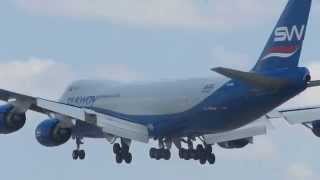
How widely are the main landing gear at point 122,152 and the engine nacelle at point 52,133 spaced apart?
4.08 meters

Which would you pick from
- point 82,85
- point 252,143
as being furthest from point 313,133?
point 82,85

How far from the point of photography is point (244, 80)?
120 m

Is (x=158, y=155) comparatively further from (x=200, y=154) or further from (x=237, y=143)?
(x=237, y=143)

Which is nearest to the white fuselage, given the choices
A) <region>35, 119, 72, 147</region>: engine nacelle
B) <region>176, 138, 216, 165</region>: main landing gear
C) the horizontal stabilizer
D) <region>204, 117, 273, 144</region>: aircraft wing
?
<region>176, 138, 216, 165</region>: main landing gear

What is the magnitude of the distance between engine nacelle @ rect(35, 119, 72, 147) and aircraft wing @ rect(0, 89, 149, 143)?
749 millimetres

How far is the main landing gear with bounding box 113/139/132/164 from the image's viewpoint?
422 ft

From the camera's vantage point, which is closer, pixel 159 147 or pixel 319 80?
pixel 319 80

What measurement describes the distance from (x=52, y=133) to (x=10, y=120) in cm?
307

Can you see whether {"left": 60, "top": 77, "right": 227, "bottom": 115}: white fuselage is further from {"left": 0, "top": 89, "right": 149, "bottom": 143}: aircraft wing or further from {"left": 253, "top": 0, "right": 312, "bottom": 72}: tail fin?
{"left": 253, "top": 0, "right": 312, "bottom": 72}: tail fin

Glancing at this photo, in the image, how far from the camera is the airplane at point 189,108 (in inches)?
4734

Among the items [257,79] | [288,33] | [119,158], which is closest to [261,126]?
[119,158]

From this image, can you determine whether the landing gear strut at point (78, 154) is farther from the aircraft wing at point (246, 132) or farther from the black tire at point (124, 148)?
the aircraft wing at point (246, 132)

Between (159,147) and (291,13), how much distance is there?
510 inches

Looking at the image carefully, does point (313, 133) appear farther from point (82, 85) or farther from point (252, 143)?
point (82, 85)
